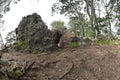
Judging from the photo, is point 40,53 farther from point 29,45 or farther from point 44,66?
point 44,66

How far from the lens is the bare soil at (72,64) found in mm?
6938

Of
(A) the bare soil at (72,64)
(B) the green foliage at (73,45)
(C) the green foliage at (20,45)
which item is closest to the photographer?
(A) the bare soil at (72,64)

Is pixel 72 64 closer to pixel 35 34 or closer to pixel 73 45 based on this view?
pixel 73 45

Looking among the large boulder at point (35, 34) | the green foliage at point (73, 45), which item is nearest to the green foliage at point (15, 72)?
the large boulder at point (35, 34)

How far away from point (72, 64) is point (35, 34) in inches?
82.5

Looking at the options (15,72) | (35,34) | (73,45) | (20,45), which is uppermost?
(35,34)

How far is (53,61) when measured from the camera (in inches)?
291

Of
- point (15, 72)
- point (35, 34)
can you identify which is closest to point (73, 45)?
point (35, 34)

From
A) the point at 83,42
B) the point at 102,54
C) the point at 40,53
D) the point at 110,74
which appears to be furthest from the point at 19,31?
the point at 110,74

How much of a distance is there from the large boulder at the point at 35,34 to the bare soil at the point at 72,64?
43 centimetres

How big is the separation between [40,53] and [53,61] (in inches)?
39.7

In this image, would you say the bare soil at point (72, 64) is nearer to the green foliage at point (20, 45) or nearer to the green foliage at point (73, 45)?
the green foliage at point (20, 45)

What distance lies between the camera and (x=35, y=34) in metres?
8.70

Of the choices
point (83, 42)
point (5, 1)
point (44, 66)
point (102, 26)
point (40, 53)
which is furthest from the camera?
point (102, 26)
